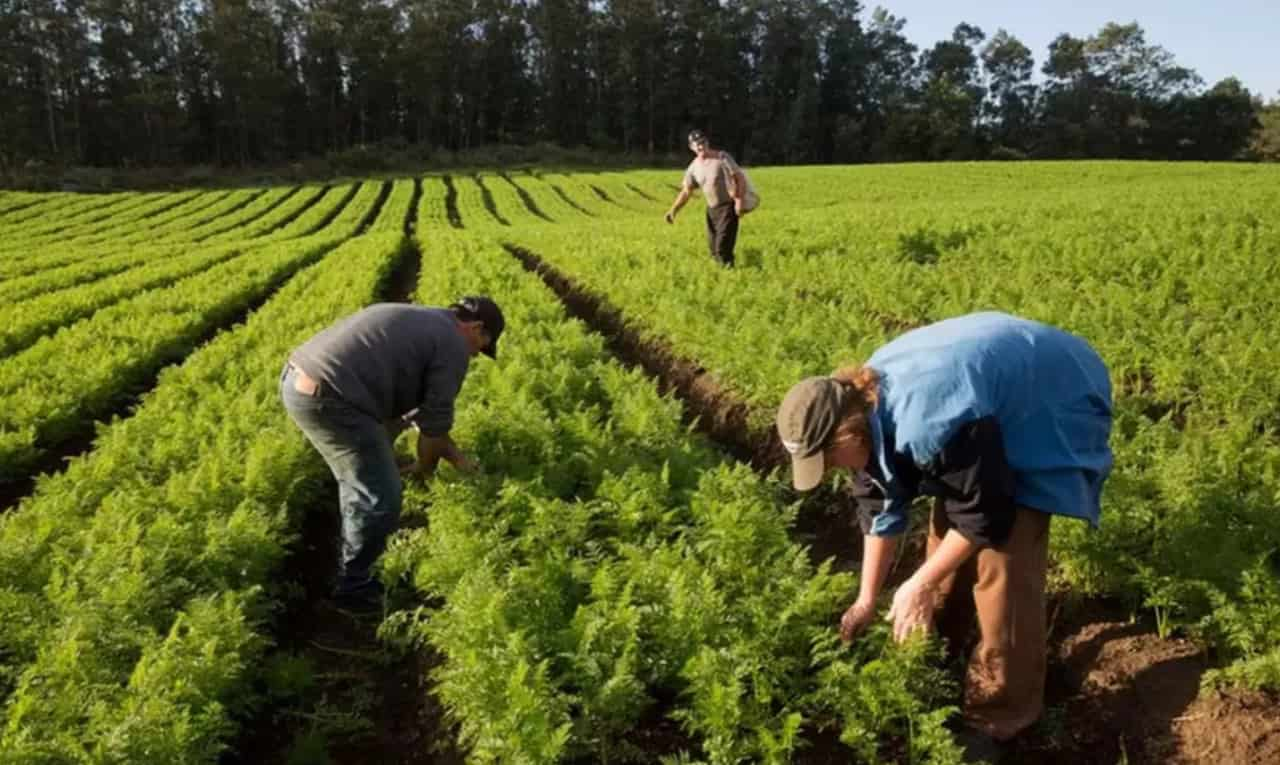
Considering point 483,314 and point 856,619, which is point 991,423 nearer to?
point 856,619

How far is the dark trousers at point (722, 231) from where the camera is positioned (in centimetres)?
1448

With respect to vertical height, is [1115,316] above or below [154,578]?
above

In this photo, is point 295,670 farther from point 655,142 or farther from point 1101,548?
point 655,142

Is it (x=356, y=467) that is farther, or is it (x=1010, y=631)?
(x=356, y=467)

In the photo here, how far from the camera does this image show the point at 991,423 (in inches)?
126

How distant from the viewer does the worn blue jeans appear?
5.40 m

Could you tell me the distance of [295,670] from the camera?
4.79 m

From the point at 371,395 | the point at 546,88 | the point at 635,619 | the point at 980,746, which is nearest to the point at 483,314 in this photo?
the point at 371,395

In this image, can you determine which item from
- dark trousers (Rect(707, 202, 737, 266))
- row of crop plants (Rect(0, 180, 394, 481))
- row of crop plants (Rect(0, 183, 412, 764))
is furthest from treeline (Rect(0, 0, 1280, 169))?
row of crop plants (Rect(0, 183, 412, 764))

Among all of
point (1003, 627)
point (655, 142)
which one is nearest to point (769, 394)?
point (1003, 627)

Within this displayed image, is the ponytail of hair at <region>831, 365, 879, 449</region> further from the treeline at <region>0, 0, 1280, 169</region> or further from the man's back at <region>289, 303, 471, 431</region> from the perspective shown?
the treeline at <region>0, 0, 1280, 169</region>

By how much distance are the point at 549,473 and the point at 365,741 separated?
2.31m

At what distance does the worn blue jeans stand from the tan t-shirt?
A: 9.45 meters

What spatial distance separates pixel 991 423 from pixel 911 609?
967 millimetres
